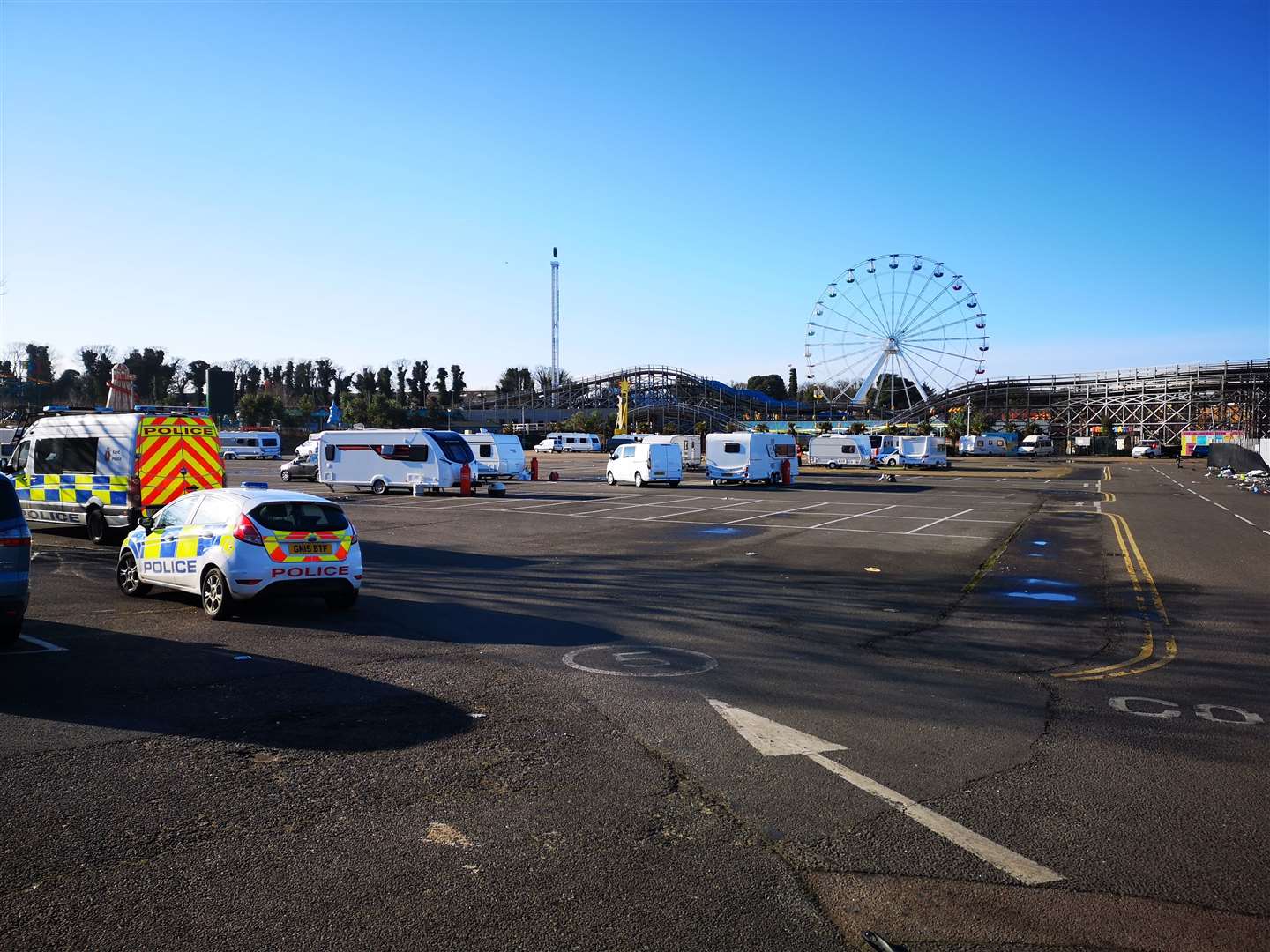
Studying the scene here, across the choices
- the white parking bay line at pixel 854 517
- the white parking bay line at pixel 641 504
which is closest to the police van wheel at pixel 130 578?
the white parking bay line at pixel 854 517

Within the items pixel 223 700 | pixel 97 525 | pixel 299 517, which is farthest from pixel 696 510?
pixel 223 700

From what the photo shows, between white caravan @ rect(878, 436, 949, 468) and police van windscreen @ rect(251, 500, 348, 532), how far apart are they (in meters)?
61.4

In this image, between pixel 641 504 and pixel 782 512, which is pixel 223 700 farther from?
pixel 641 504

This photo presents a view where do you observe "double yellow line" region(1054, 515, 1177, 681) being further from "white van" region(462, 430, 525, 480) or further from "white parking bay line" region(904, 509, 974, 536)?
"white van" region(462, 430, 525, 480)

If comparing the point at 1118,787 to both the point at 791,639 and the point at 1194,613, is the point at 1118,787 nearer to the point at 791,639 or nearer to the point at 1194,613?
the point at 791,639

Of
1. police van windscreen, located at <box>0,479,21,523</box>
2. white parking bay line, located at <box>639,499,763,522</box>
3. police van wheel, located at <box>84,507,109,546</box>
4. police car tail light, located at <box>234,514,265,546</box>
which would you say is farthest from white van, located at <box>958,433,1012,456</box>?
police van windscreen, located at <box>0,479,21,523</box>

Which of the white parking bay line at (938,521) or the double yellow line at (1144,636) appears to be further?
the white parking bay line at (938,521)

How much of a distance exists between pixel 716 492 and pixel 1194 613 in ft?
88.9

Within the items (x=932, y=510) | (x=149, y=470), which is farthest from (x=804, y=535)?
(x=149, y=470)

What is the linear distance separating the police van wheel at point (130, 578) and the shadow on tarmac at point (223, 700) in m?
3.32

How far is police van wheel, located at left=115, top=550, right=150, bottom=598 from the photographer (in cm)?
1287

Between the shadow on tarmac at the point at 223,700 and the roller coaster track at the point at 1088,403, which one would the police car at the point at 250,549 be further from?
the roller coaster track at the point at 1088,403

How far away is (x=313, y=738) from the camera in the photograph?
6.75 metres

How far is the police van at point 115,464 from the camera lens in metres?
19.2
